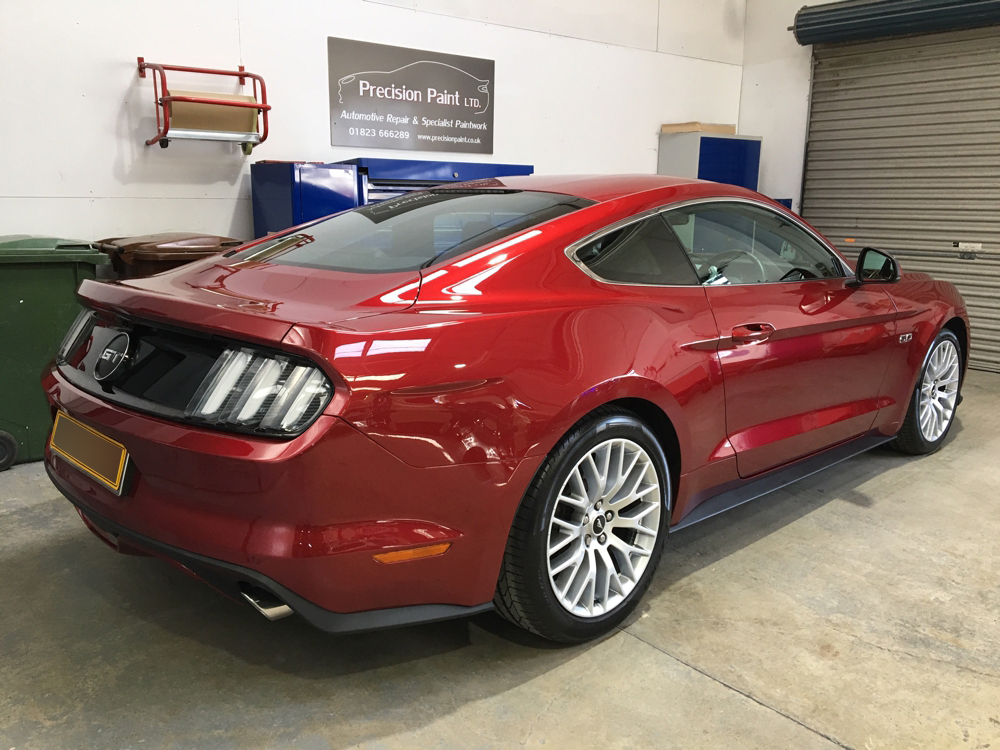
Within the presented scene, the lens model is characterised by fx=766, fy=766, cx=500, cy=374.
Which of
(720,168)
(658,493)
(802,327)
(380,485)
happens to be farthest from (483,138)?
(380,485)

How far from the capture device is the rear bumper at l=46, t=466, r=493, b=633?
159 cm

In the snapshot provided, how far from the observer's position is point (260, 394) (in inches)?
61.9

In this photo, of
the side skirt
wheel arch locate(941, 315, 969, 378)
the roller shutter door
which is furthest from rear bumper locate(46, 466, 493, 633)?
the roller shutter door

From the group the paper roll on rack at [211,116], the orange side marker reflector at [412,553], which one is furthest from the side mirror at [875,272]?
the paper roll on rack at [211,116]

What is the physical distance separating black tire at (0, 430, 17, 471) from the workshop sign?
9.43 feet

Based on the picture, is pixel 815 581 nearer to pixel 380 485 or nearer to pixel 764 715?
pixel 764 715

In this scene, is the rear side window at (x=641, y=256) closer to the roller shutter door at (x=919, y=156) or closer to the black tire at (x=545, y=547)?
the black tire at (x=545, y=547)

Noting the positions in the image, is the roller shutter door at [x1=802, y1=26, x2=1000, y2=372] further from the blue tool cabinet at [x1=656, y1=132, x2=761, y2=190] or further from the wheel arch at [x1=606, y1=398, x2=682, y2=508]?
the wheel arch at [x1=606, y1=398, x2=682, y2=508]

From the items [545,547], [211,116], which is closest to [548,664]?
[545,547]

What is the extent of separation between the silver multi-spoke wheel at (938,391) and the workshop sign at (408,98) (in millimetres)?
3720

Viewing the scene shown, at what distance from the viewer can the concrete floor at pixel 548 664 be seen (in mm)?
1747

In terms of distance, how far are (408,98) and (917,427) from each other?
4.00 m

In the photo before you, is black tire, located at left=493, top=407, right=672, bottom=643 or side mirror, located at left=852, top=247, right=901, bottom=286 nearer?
black tire, located at left=493, top=407, right=672, bottom=643

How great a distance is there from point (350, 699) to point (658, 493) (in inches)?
38.6
